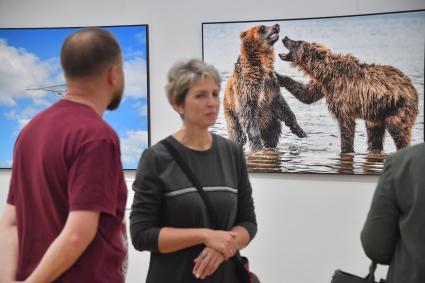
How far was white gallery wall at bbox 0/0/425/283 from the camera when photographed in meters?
2.70

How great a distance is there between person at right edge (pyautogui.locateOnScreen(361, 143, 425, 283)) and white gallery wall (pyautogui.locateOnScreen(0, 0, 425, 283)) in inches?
50.7

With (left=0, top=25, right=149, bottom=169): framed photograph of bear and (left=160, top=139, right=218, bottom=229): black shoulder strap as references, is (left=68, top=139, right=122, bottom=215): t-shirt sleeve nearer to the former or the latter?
(left=160, top=139, right=218, bottom=229): black shoulder strap

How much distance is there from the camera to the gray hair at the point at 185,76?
1593mm

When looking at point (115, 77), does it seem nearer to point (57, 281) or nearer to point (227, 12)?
point (57, 281)

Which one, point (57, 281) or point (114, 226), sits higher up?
point (114, 226)

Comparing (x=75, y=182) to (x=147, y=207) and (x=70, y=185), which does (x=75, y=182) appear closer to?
(x=70, y=185)

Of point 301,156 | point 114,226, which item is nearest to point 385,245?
point 114,226

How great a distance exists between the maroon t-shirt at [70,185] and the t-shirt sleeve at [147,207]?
321 mm

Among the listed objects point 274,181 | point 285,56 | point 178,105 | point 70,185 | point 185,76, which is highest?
point 285,56

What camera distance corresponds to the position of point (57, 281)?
109 cm

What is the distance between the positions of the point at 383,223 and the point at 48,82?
2.37 m

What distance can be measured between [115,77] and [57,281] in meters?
0.52

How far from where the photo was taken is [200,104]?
1.59 meters

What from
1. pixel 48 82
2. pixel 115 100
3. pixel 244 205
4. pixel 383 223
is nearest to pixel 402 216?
pixel 383 223
